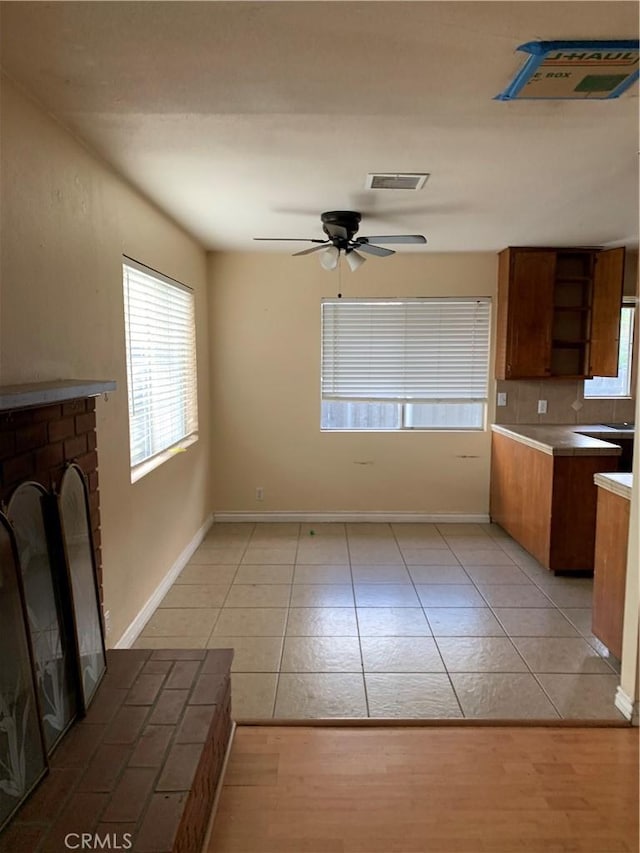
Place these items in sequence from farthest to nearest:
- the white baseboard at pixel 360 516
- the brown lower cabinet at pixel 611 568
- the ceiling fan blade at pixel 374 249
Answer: the white baseboard at pixel 360 516 < the ceiling fan blade at pixel 374 249 < the brown lower cabinet at pixel 611 568

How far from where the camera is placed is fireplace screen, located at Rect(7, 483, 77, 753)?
157 cm

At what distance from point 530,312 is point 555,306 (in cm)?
26

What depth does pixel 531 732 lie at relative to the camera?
7.13 ft

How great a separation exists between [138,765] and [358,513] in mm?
3624

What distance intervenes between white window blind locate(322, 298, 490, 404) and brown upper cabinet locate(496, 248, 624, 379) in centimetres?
32

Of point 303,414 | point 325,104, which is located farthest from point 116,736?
point 303,414

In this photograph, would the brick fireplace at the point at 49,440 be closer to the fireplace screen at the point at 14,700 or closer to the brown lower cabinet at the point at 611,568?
the fireplace screen at the point at 14,700

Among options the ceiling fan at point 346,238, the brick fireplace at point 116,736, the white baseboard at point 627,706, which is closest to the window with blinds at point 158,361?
the brick fireplace at point 116,736

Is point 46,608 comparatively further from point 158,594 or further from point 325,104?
point 325,104

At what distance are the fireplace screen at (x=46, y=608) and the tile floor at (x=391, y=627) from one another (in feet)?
2.83

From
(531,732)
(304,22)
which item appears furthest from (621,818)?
(304,22)

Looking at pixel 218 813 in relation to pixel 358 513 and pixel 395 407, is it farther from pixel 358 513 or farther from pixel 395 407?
pixel 395 407

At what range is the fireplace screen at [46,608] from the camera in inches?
61.7

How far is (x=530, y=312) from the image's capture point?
454cm
